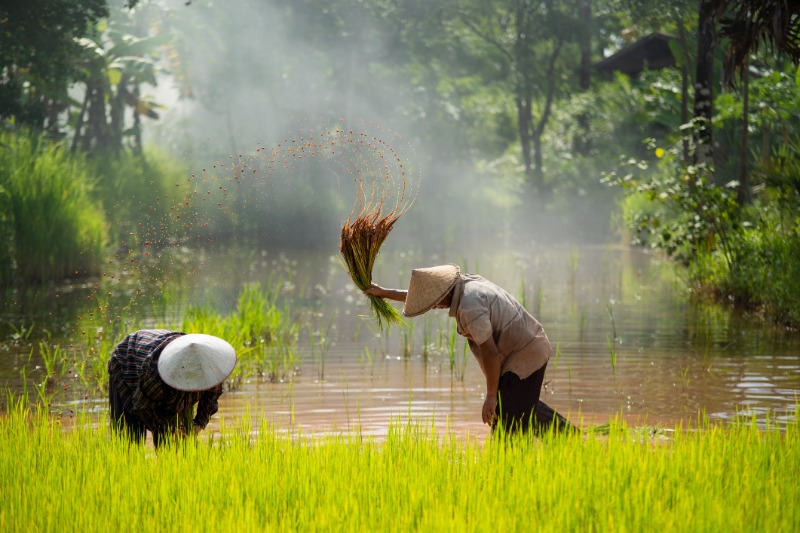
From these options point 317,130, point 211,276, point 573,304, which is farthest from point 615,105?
point 573,304

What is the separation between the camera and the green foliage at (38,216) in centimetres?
1722

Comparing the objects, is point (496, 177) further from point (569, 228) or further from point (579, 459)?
point (579, 459)

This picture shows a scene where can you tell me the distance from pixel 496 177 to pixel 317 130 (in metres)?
13.7

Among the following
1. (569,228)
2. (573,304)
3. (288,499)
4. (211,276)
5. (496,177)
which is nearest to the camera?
(288,499)

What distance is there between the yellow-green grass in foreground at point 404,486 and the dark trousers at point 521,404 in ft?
0.92

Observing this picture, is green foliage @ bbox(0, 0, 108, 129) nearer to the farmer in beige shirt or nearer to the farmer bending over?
the farmer bending over

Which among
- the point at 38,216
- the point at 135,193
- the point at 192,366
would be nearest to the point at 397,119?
the point at 135,193

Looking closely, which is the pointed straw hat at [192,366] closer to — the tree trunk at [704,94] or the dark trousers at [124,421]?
the dark trousers at [124,421]

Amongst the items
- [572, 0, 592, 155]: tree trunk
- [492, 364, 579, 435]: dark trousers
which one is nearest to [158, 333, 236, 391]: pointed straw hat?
[492, 364, 579, 435]: dark trousers

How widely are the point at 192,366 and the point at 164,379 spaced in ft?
0.49

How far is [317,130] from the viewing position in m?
39.8

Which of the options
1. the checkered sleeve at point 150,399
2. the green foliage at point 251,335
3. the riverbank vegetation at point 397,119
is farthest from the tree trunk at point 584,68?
the checkered sleeve at point 150,399

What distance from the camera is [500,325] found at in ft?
19.7

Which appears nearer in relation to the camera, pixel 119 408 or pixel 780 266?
pixel 119 408
